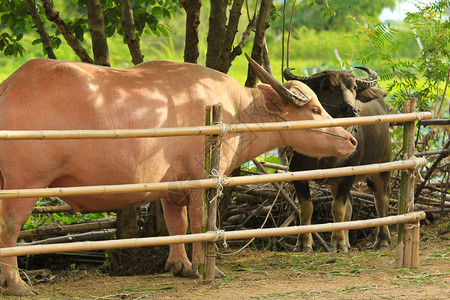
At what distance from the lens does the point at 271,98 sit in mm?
5148

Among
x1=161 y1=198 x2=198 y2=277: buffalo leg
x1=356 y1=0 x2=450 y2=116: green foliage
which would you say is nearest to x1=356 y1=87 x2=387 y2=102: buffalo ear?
x1=356 y1=0 x2=450 y2=116: green foliage

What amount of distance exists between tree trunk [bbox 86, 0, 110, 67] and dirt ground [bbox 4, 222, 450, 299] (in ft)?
6.38

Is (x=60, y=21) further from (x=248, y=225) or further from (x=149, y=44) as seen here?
(x=149, y=44)

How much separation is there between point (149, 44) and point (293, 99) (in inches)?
774

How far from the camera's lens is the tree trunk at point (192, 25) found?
578 centimetres

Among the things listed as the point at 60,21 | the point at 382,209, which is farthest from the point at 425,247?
the point at 60,21

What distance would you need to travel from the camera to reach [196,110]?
4824mm

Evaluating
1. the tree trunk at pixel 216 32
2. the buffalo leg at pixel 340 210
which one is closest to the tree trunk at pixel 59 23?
the tree trunk at pixel 216 32

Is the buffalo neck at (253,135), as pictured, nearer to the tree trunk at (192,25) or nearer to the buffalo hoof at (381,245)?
the tree trunk at (192,25)

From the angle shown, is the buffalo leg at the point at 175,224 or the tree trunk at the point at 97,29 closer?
the buffalo leg at the point at 175,224

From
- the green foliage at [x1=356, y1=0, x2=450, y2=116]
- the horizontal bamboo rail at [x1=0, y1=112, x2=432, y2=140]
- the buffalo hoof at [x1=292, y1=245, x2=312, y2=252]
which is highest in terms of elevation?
the green foliage at [x1=356, y1=0, x2=450, y2=116]

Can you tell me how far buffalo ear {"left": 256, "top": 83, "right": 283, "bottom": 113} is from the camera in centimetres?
512

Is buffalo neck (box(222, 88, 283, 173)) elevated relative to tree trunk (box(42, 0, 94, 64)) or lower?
lower

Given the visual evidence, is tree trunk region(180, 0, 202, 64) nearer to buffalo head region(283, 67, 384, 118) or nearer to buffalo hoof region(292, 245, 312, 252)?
buffalo head region(283, 67, 384, 118)
